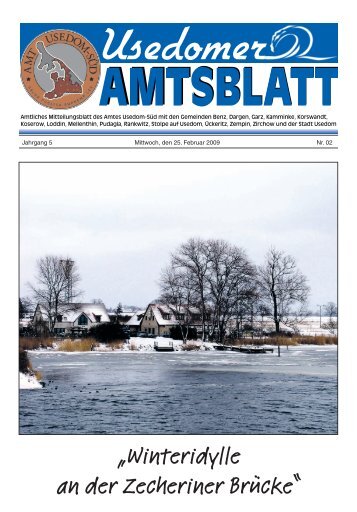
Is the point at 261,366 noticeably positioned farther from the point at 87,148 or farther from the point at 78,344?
the point at 87,148

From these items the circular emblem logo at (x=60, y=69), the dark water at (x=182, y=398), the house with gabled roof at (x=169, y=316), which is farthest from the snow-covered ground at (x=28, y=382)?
the house with gabled roof at (x=169, y=316)

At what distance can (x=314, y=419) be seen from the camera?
1423 centimetres

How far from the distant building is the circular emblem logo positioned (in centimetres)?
2401

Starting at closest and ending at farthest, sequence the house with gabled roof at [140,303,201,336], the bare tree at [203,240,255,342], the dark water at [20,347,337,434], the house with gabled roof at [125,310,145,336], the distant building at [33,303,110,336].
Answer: the dark water at [20,347,337,434], the bare tree at [203,240,255,342], the distant building at [33,303,110,336], the house with gabled roof at [140,303,201,336], the house with gabled roof at [125,310,145,336]

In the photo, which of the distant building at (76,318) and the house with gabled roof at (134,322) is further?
the house with gabled roof at (134,322)

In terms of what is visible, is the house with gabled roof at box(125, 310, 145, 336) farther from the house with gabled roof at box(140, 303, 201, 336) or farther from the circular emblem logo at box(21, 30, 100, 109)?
the circular emblem logo at box(21, 30, 100, 109)

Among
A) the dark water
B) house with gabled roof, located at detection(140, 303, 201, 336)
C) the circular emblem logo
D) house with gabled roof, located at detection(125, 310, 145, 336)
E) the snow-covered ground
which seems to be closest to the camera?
the circular emblem logo

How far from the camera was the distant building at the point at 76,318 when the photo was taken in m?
34.2

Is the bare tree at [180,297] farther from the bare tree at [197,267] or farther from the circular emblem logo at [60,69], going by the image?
the circular emblem logo at [60,69]

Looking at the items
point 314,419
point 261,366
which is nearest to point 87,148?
point 314,419

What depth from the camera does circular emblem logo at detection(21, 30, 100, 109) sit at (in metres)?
10.6

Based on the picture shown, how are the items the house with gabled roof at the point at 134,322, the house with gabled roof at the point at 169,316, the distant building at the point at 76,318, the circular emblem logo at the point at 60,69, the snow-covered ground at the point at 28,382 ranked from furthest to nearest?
1. the house with gabled roof at the point at 134,322
2. the house with gabled roof at the point at 169,316
3. the distant building at the point at 76,318
4. the snow-covered ground at the point at 28,382
5. the circular emblem logo at the point at 60,69

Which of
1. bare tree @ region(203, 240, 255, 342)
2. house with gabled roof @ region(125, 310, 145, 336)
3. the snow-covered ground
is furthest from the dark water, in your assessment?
house with gabled roof @ region(125, 310, 145, 336)

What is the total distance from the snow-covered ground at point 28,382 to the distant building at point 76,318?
1552cm
